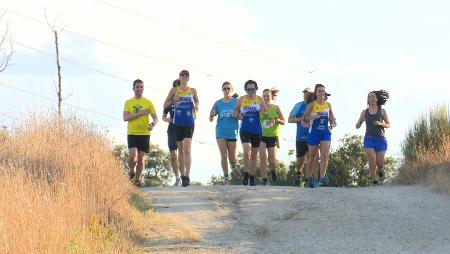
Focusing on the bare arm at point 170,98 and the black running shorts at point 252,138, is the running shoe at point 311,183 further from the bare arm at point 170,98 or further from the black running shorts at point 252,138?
the bare arm at point 170,98

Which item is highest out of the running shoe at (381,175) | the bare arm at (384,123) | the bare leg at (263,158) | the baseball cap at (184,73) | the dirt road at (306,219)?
the baseball cap at (184,73)

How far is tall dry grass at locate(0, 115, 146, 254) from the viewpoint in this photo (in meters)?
7.80

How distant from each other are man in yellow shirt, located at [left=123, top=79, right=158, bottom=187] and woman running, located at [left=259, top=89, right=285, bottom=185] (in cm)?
208

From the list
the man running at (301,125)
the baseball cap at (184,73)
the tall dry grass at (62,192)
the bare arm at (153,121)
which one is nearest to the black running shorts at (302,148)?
the man running at (301,125)

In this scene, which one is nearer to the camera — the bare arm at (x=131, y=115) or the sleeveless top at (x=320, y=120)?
the bare arm at (x=131, y=115)

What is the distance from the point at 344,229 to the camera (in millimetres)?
10594

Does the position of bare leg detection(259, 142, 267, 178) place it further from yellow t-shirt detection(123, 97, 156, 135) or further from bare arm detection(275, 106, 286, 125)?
yellow t-shirt detection(123, 97, 156, 135)

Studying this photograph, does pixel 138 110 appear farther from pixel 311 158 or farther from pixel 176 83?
pixel 311 158

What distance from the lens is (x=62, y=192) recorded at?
9.08 meters

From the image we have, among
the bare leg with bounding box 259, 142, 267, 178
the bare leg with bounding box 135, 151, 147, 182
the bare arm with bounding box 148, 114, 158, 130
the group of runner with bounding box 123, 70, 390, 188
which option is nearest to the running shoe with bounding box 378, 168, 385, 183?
the group of runner with bounding box 123, 70, 390, 188

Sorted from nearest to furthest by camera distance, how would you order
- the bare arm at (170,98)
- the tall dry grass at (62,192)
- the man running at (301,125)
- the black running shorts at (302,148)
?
the tall dry grass at (62,192) < the bare arm at (170,98) < the man running at (301,125) < the black running shorts at (302,148)

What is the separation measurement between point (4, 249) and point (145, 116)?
23.0 feet

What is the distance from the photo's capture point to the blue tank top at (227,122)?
14.6m

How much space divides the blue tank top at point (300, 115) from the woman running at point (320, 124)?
780 mm
